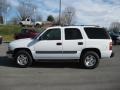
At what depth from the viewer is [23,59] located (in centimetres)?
1360

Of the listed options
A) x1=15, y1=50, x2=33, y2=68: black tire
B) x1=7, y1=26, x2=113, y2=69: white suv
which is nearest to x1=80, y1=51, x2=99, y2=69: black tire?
x1=7, y1=26, x2=113, y2=69: white suv

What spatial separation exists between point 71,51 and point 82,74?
5.44ft

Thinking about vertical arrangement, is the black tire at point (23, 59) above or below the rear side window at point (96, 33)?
below

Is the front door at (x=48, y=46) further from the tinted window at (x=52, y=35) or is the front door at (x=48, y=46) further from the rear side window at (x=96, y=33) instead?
the rear side window at (x=96, y=33)

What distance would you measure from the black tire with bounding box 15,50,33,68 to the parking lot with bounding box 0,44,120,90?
10.9 inches

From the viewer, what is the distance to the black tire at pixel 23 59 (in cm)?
1351

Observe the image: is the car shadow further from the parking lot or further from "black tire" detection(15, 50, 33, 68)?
"black tire" detection(15, 50, 33, 68)

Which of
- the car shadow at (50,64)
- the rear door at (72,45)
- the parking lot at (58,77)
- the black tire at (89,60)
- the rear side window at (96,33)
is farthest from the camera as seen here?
the car shadow at (50,64)

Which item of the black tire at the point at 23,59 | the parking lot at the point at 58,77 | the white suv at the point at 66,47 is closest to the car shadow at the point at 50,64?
the parking lot at the point at 58,77

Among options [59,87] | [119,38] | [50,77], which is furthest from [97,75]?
[119,38]

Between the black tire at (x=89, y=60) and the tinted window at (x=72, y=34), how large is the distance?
0.81 metres

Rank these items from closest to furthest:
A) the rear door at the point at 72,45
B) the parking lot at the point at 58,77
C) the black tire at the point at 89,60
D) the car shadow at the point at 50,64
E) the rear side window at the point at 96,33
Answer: the parking lot at the point at 58,77
the rear door at the point at 72,45
the black tire at the point at 89,60
the rear side window at the point at 96,33
the car shadow at the point at 50,64

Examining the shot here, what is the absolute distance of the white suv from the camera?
1334 cm

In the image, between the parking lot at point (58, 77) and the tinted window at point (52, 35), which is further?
the tinted window at point (52, 35)
